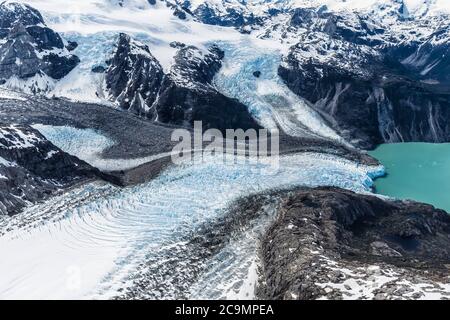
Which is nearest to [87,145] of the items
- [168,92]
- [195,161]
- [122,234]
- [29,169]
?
[195,161]

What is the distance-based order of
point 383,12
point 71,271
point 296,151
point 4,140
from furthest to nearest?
point 383,12 < point 296,151 < point 4,140 < point 71,271

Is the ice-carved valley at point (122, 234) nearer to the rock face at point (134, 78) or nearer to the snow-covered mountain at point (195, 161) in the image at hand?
the snow-covered mountain at point (195, 161)

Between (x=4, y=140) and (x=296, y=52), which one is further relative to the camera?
(x=296, y=52)

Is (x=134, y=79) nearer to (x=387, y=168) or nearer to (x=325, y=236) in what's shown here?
(x=387, y=168)

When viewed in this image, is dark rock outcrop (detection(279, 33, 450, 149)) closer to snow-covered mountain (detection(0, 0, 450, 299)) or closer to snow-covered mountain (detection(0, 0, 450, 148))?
snow-covered mountain (detection(0, 0, 450, 148))

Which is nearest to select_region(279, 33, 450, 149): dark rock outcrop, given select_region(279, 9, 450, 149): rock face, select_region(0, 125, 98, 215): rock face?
select_region(279, 9, 450, 149): rock face
